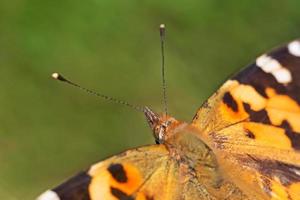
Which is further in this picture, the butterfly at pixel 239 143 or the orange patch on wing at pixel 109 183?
the butterfly at pixel 239 143

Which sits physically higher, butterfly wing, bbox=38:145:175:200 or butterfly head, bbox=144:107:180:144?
butterfly head, bbox=144:107:180:144

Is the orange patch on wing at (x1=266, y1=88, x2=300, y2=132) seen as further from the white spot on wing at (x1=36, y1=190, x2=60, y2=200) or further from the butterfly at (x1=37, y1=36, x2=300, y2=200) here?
the white spot on wing at (x1=36, y1=190, x2=60, y2=200)

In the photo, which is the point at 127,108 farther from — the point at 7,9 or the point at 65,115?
the point at 7,9

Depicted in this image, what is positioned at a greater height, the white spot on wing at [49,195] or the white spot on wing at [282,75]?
the white spot on wing at [282,75]

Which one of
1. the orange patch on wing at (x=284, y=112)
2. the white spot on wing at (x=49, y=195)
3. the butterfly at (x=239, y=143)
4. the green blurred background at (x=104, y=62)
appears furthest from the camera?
the green blurred background at (x=104, y=62)

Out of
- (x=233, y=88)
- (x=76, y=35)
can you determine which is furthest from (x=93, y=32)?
(x=233, y=88)

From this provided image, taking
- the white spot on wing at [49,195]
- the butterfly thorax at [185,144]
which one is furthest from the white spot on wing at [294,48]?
the white spot on wing at [49,195]

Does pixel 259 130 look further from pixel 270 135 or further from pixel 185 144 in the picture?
pixel 185 144

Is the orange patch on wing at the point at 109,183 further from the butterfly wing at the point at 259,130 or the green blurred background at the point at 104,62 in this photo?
the green blurred background at the point at 104,62

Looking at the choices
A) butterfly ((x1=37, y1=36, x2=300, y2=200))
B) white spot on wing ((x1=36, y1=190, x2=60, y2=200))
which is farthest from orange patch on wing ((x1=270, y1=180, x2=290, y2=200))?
white spot on wing ((x1=36, y1=190, x2=60, y2=200))
